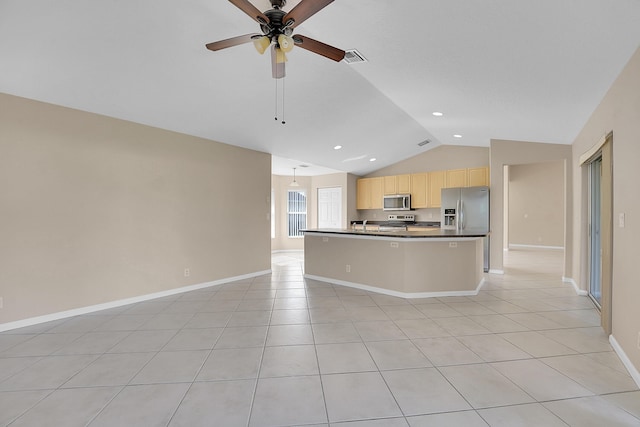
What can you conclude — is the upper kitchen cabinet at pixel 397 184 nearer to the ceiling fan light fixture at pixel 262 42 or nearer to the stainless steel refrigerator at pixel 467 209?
the stainless steel refrigerator at pixel 467 209

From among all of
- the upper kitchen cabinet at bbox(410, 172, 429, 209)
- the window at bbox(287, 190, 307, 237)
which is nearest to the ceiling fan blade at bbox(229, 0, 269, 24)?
the upper kitchen cabinet at bbox(410, 172, 429, 209)

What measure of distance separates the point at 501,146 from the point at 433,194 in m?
1.81

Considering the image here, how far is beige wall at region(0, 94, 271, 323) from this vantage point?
10.1ft

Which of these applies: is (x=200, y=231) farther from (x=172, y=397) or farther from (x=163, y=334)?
(x=172, y=397)

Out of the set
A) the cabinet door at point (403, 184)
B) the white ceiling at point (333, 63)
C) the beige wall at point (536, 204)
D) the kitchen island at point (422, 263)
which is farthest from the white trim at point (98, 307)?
the beige wall at point (536, 204)

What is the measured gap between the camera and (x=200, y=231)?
4750 millimetres

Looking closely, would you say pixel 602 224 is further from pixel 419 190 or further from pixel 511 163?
pixel 419 190

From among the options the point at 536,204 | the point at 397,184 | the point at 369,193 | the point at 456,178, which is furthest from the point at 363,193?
the point at 536,204

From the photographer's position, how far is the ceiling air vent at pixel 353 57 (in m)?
2.92

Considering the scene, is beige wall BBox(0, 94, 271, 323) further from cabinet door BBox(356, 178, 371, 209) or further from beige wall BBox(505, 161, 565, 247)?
beige wall BBox(505, 161, 565, 247)

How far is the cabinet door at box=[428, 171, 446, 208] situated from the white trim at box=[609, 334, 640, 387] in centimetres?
456

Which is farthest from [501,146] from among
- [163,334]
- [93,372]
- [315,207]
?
[93,372]

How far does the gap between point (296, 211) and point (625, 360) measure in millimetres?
7867

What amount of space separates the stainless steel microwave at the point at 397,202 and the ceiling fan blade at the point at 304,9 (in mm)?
6056
